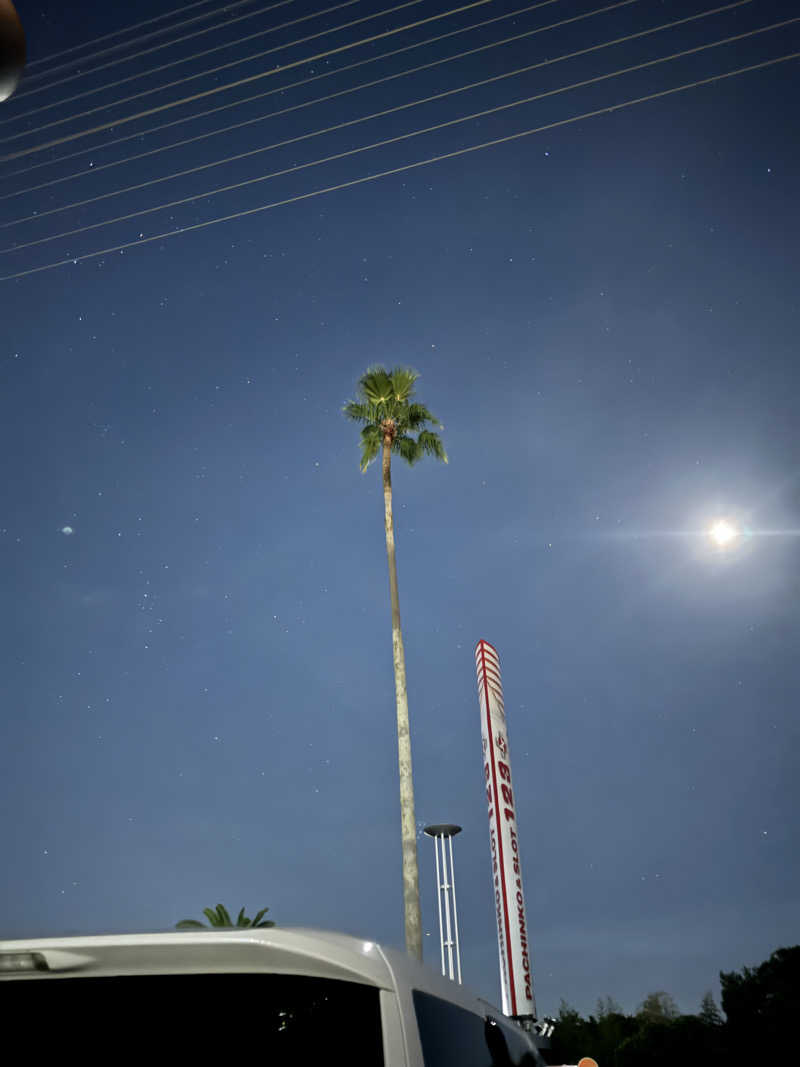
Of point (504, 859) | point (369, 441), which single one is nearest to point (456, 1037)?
point (504, 859)

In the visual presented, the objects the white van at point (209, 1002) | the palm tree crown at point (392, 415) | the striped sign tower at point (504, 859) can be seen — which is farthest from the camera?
the palm tree crown at point (392, 415)

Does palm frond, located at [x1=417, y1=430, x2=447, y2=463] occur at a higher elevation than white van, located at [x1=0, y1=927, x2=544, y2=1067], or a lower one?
higher

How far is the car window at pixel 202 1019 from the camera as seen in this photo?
2195 millimetres

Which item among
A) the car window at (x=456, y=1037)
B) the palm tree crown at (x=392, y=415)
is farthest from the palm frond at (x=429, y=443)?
the car window at (x=456, y=1037)

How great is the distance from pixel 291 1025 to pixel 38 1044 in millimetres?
659

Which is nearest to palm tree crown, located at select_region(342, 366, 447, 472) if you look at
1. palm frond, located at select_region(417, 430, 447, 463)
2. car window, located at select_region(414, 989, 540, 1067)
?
palm frond, located at select_region(417, 430, 447, 463)

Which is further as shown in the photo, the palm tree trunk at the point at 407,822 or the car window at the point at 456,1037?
the palm tree trunk at the point at 407,822

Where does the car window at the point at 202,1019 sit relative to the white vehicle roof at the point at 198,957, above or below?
below

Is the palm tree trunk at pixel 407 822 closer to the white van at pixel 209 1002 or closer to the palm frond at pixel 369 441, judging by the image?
the palm frond at pixel 369 441

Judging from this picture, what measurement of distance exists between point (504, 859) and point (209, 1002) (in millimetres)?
21913

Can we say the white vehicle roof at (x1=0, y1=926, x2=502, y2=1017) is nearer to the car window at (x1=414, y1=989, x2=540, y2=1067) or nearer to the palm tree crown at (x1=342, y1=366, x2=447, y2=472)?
the car window at (x1=414, y1=989, x2=540, y2=1067)

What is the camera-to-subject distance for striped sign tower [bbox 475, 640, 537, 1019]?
2141 cm

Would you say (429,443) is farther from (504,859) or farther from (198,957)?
(198,957)

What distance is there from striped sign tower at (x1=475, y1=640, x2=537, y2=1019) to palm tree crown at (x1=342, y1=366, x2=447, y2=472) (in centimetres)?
815
